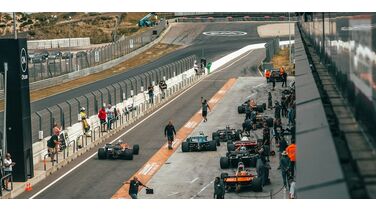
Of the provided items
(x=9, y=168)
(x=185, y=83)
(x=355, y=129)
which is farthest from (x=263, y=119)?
(x=355, y=129)

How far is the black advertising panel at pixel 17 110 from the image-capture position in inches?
1182

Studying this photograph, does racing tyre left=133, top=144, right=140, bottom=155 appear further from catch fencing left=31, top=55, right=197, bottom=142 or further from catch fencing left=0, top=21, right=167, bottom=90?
catch fencing left=0, top=21, right=167, bottom=90

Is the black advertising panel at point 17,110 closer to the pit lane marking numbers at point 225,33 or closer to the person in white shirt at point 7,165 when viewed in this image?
the person in white shirt at point 7,165

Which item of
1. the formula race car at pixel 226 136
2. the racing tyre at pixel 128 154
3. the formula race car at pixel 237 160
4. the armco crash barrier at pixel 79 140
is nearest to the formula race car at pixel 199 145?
the formula race car at pixel 226 136

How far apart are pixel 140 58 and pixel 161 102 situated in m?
47.7

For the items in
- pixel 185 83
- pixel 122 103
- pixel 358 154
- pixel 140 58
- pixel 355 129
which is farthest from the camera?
pixel 140 58

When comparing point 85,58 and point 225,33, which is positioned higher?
point 225,33

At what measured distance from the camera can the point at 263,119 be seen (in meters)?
44.8

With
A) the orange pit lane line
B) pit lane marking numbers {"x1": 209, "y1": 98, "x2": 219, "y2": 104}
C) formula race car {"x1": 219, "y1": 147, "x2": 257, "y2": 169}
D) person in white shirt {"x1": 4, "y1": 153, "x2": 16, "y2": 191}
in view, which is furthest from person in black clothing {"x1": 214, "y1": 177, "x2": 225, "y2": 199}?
pit lane marking numbers {"x1": 209, "y1": 98, "x2": 219, "y2": 104}

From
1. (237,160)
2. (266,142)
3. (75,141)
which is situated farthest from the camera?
(75,141)

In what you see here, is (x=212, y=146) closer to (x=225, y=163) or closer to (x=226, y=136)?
(x=226, y=136)

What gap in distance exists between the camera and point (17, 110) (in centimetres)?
3047

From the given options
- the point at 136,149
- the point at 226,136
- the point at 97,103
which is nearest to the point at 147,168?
the point at 136,149
